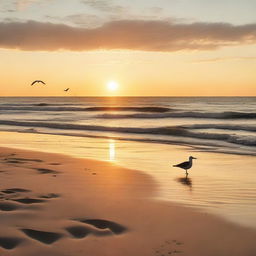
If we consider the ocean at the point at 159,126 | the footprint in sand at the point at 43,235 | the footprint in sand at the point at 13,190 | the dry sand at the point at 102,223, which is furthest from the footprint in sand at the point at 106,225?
the ocean at the point at 159,126

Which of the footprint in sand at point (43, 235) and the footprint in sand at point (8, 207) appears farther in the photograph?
the footprint in sand at point (8, 207)

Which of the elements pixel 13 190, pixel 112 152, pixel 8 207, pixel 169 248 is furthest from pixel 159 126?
pixel 169 248

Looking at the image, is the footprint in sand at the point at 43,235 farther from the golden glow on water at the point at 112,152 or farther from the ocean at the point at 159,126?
the ocean at the point at 159,126

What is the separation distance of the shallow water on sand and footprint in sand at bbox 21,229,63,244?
106 inches

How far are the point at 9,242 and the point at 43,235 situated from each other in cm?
47

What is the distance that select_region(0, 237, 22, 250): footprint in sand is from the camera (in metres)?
4.97

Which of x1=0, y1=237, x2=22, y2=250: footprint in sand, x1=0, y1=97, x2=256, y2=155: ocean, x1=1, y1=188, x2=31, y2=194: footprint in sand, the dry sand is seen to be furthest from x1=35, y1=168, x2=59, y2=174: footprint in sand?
x1=0, y1=97, x2=256, y2=155: ocean

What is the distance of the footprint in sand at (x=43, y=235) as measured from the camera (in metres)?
5.23

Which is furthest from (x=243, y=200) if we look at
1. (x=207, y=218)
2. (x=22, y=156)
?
(x=22, y=156)

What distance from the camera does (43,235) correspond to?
5398mm

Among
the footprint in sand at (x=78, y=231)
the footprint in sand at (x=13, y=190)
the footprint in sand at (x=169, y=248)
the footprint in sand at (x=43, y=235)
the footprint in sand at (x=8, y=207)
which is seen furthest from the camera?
the footprint in sand at (x=13, y=190)

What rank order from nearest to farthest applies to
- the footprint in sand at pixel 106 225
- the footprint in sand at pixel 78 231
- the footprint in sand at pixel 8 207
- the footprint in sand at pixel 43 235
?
1. the footprint in sand at pixel 43 235
2. the footprint in sand at pixel 78 231
3. the footprint in sand at pixel 106 225
4. the footprint in sand at pixel 8 207

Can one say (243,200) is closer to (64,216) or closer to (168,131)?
(64,216)

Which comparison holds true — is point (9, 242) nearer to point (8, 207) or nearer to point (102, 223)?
point (102, 223)
